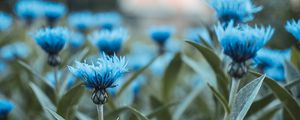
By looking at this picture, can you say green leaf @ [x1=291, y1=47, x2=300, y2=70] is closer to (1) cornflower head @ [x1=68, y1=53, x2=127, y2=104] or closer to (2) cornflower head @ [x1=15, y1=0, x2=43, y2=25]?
(1) cornflower head @ [x1=68, y1=53, x2=127, y2=104]

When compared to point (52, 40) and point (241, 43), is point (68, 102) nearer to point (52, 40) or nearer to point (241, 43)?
point (52, 40)

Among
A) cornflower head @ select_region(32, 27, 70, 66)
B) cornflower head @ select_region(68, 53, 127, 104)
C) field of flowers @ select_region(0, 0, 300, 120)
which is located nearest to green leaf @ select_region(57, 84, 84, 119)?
field of flowers @ select_region(0, 0, 300, 120)

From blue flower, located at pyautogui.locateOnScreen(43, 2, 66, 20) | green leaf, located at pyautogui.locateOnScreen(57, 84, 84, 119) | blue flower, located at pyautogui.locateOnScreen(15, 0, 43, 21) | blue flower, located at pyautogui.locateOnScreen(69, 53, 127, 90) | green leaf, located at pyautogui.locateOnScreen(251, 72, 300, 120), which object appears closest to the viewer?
blue flower, located at pyautogui.locateOnScreen(69, 53, 127, 90)

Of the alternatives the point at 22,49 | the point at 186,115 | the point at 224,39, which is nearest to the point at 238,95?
the point at 224,39

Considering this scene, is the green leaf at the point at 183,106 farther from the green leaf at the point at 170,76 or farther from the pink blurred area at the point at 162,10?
the pink blurred area at the point at 162,10

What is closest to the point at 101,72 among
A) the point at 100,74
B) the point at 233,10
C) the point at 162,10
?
the point at 100,74

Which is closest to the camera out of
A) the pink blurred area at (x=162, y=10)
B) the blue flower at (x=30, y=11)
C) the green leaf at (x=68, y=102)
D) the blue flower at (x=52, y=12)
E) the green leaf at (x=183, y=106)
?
the green leaf at (x=68, y=102)

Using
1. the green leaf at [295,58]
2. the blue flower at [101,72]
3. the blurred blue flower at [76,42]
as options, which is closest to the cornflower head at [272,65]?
the green leaf at [295,58]

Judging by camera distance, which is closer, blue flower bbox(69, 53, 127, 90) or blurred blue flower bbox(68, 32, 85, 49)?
blue flower bbox(69, 53, 127, 90)
